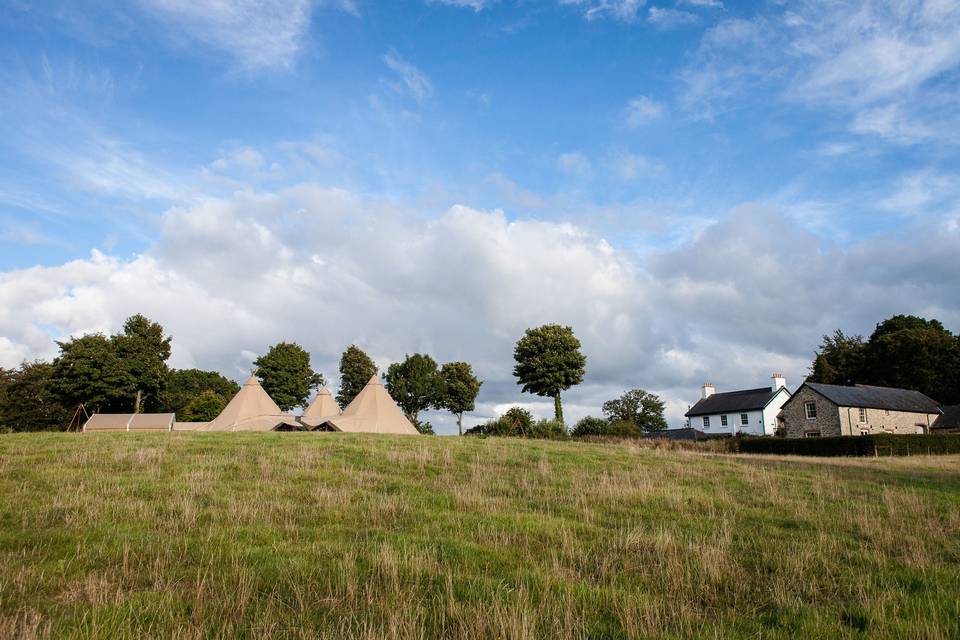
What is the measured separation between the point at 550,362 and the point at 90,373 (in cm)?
4434

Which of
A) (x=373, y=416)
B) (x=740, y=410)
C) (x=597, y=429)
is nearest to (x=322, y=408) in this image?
(x=373, y=416)

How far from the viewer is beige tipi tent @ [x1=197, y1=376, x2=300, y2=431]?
40.8m

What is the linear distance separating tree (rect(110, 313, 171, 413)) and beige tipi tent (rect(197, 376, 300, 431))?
20663 mm

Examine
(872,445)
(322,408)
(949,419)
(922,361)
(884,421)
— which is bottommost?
(872,445)

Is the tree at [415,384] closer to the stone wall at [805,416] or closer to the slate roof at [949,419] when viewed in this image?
the stone wall at [805,416]

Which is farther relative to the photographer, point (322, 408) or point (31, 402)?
point (31, 402)

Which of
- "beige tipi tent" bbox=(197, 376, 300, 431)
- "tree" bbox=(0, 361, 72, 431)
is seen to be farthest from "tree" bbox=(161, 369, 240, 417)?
"beige tipi tent" bbox=(197, 376, 300, 431)

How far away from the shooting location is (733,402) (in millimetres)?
64188

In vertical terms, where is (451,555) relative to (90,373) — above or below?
below

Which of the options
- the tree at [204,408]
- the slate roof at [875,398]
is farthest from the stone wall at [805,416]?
the tree at [204,408]

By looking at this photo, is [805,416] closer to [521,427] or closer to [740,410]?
[740,410]

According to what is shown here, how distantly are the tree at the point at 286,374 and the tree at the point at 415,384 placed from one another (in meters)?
10.2

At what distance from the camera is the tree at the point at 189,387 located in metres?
74.3

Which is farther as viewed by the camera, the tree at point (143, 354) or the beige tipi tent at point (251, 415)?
the tree at point (143, 354)
